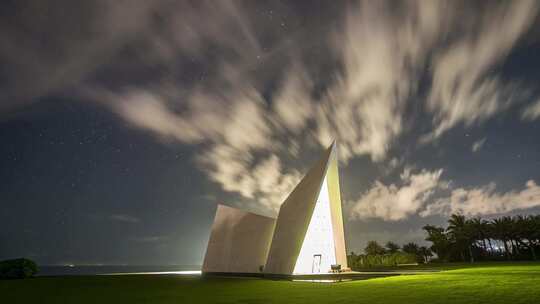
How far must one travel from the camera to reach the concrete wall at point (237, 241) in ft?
75.5

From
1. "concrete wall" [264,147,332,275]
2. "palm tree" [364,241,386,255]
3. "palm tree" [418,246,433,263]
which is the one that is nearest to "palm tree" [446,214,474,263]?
"palm tree" [418,246,433,263]

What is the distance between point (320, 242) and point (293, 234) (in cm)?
342

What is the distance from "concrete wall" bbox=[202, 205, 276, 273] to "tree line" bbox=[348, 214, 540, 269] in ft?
64.0

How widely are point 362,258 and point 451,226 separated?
1594 centimetres

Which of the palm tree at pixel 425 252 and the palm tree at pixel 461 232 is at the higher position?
the palm tree at pixel 461 232

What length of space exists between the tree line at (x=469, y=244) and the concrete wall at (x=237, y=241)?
1950cm

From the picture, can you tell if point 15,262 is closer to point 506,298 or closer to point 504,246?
point 506,298

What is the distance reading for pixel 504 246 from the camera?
39906mm

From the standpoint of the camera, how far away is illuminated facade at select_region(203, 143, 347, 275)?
1661cm

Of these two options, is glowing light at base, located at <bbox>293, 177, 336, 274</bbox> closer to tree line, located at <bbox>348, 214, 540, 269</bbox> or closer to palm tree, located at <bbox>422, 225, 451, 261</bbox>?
tree line, located at <bbox>348, 214, 540, 269</bbox>

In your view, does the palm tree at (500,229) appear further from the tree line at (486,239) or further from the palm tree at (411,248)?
the palm tree at (411,248)

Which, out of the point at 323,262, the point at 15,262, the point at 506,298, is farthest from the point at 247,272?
the point at 506,298

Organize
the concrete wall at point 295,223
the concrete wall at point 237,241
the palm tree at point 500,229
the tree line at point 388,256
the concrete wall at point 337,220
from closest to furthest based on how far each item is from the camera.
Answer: the concrete wall at point 295,223 → the concrete wall at point 337,220 → the concrete wall at point 237,241 → the tree line at point 388,256 → the palm tree at point 500,229

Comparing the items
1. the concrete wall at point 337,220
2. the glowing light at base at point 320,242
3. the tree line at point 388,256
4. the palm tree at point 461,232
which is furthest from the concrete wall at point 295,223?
the palm tree at point 461,232
